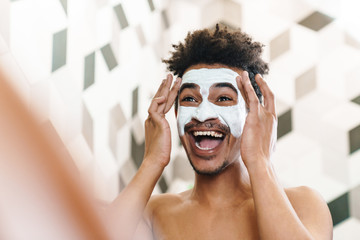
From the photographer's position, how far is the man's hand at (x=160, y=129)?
118cm

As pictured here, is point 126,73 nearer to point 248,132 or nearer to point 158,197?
point 158,197

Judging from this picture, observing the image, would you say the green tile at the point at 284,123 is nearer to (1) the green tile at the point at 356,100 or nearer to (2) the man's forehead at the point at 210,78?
(1) the green tile at the point at 356,100

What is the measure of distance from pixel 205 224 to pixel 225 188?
0.43 feet

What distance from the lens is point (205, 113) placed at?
120 centimetres

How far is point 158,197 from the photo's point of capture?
1.31 metres

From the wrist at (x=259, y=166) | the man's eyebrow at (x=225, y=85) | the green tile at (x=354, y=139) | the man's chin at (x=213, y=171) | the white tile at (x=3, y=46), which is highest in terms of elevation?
the white tile at (x=3, y=46)

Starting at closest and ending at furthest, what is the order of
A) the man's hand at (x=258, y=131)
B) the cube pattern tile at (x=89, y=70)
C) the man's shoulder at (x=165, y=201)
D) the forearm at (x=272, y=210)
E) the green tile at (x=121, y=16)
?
the forearm at (x=272, y=210) < the man's hand at (x=258, y=131) < the man's shoulder at (x=165, y=201) < the cube pattern tile at (x=89, y=70) < the green tile at (x=121, y=16)

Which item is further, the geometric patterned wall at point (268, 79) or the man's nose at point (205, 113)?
the geometric patterned wall at point (268, 79)

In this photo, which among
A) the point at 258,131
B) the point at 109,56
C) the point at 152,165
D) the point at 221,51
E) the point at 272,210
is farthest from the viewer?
the point at 109,56

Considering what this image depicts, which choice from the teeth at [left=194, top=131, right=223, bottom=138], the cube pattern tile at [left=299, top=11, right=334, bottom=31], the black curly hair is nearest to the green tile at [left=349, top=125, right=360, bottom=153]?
the cube pattern tile at [left=299, top=11, right=334, bottom=31]

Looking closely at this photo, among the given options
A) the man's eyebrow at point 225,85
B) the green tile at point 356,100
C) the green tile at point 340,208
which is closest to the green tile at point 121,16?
the man's eyebrow at point 225,85

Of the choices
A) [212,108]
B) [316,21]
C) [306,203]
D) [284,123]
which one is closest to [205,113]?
[212,108]

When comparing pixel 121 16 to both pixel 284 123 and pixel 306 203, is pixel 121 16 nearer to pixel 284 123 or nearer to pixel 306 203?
pixel 284 123

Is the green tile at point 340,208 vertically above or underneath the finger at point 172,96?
underneath
